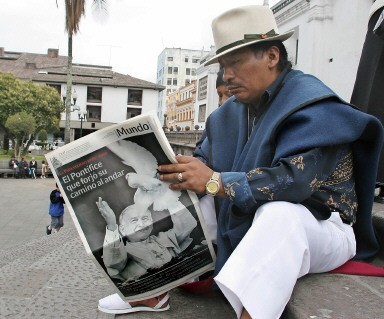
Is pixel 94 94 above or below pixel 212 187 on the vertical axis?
above

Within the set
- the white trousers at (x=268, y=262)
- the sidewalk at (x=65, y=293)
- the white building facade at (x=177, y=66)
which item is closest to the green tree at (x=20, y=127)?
the sidewalk at (x=65, y=293)

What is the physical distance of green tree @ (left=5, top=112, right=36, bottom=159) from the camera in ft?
102

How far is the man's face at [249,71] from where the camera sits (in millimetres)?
1723

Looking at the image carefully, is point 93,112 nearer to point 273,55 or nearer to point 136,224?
point 273,55

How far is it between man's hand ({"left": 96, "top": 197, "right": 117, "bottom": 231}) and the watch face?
36cm

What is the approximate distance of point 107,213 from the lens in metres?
1.55

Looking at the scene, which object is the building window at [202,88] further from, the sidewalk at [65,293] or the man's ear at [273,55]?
the man's ear at [273,55]

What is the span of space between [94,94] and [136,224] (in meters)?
49.2

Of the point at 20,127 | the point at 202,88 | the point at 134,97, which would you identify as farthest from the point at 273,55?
the point at 134,97

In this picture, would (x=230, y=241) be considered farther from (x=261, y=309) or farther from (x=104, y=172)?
(x=104, y=172)

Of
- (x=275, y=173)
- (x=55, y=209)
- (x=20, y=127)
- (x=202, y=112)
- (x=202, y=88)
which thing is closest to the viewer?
(x=275, y=173)

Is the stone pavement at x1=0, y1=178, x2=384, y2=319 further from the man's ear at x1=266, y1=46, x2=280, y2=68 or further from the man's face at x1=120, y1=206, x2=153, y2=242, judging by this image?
the man's ear at x1=266, y1=46, x2=280, y2=68

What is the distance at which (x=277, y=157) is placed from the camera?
149cm

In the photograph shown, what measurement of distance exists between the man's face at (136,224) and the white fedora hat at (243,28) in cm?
70
